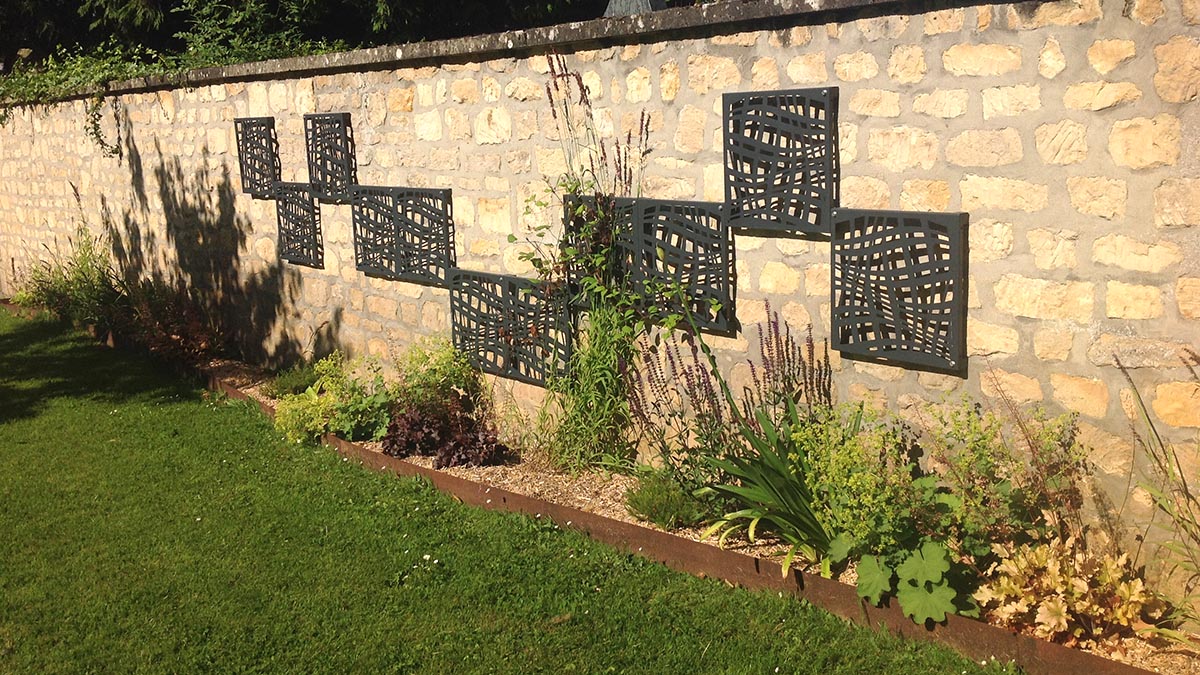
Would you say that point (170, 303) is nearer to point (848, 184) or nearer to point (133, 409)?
point (133, 409)

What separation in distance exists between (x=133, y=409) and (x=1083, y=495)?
6.58 m

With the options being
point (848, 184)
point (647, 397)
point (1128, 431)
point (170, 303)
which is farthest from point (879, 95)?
point (170, 303)

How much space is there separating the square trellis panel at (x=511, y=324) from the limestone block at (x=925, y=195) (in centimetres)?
227

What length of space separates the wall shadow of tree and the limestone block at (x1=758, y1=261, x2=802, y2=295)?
4.22 meters

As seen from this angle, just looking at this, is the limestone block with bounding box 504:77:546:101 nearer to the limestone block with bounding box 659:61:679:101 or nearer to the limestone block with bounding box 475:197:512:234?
the limestone block with bounding box 475:197:512:234

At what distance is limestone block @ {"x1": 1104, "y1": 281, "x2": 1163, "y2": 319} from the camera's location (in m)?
4.21

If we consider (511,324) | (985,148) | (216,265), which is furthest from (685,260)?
(216,265)

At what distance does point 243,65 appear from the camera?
9133 millimetres

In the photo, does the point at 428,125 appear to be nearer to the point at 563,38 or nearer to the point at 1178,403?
the point at 563,38

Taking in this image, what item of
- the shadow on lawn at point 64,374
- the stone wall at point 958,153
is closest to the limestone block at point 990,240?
the stone wall at point 958,153

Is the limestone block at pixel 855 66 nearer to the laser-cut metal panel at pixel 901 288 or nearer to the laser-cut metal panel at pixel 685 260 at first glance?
the laser-cut metal panel at pixel 901 288

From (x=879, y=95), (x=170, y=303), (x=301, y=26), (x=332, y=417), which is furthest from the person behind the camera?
(x=301, y=26)

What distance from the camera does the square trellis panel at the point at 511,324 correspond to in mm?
6727

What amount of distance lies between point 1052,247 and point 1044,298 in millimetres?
196
